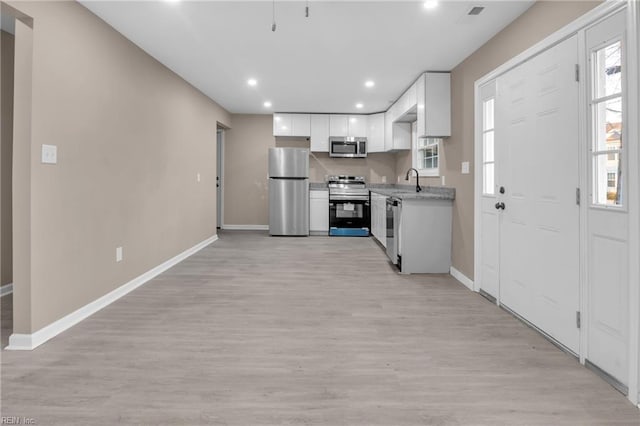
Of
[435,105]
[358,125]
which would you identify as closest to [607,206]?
[435,105]

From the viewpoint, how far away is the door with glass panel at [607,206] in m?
1.84

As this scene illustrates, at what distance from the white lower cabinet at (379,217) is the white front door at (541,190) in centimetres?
240

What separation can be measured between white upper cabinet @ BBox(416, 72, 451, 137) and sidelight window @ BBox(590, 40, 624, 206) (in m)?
2.23

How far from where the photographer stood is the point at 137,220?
3.70 metres

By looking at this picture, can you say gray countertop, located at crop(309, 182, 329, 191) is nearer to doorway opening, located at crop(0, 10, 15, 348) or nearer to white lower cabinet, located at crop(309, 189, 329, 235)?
white lower cabinet, located at crop(309, 189, 329, 235)

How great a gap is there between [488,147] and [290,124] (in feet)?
15.1

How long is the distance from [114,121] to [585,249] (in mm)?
3701

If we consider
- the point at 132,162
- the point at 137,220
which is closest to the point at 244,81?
the point at 132,162

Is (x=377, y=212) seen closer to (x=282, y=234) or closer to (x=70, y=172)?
(x=282, y=234)

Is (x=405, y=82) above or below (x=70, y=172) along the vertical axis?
Result: above

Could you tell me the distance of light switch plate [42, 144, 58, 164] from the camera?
94.6 inches

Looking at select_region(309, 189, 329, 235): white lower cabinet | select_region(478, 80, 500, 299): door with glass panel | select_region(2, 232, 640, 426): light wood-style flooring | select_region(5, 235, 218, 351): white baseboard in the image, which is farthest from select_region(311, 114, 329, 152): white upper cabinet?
select_region(2, 232, 640, 426): light wood-style flooring

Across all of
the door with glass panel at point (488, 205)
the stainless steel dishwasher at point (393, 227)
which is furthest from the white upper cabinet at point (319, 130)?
the door with glass panel at point (488, 205)

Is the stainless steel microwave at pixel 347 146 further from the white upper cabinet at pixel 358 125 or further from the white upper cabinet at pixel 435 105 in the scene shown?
the white upper cabinet at pixel 435 105
